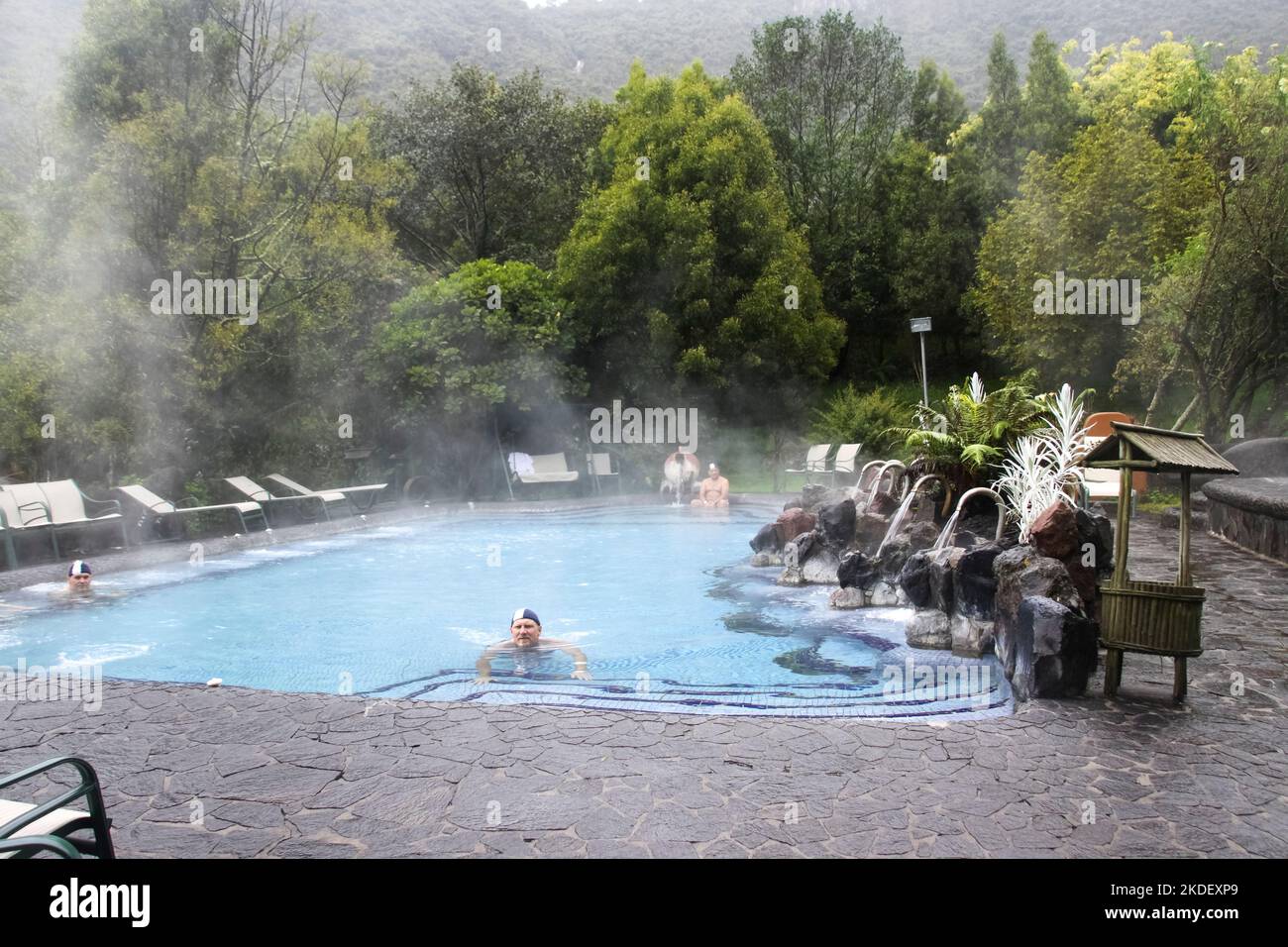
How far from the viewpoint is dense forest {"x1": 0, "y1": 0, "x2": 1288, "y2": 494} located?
11383mm

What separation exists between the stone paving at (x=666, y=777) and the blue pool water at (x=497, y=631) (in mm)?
873

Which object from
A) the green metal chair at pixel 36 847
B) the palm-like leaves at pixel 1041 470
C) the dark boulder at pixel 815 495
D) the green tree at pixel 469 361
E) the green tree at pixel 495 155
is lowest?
the green metal chair at pixel 36 847

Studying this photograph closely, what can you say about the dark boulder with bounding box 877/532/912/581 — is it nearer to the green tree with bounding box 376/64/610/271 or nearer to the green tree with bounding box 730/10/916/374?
the green tree with bounding box 376/64/610/271

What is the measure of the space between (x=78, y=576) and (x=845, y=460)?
1108 centimetres

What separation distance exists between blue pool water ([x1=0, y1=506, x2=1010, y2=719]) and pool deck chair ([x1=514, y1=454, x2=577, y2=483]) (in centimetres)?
460

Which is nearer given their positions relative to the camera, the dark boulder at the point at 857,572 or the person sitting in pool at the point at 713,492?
the dark boulder at the point at 857,572

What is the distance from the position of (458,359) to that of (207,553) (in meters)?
6.35

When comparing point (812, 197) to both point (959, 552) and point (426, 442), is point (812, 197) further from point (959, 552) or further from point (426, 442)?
point (959, 552)

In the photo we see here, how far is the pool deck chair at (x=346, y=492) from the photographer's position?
12.3 meters

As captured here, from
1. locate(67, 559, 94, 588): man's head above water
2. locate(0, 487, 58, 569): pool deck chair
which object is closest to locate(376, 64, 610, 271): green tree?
locate(0, 487, 58, 569): pool deck chair

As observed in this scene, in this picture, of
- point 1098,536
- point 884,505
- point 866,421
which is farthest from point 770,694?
point 866,421

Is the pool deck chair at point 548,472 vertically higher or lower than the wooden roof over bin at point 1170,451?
lower

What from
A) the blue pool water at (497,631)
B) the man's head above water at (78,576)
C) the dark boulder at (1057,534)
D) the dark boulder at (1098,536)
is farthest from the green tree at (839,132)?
the man's head above water at (78,576)

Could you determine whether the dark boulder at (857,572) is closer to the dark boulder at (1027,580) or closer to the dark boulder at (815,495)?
the dark boulder at (1027,580)
